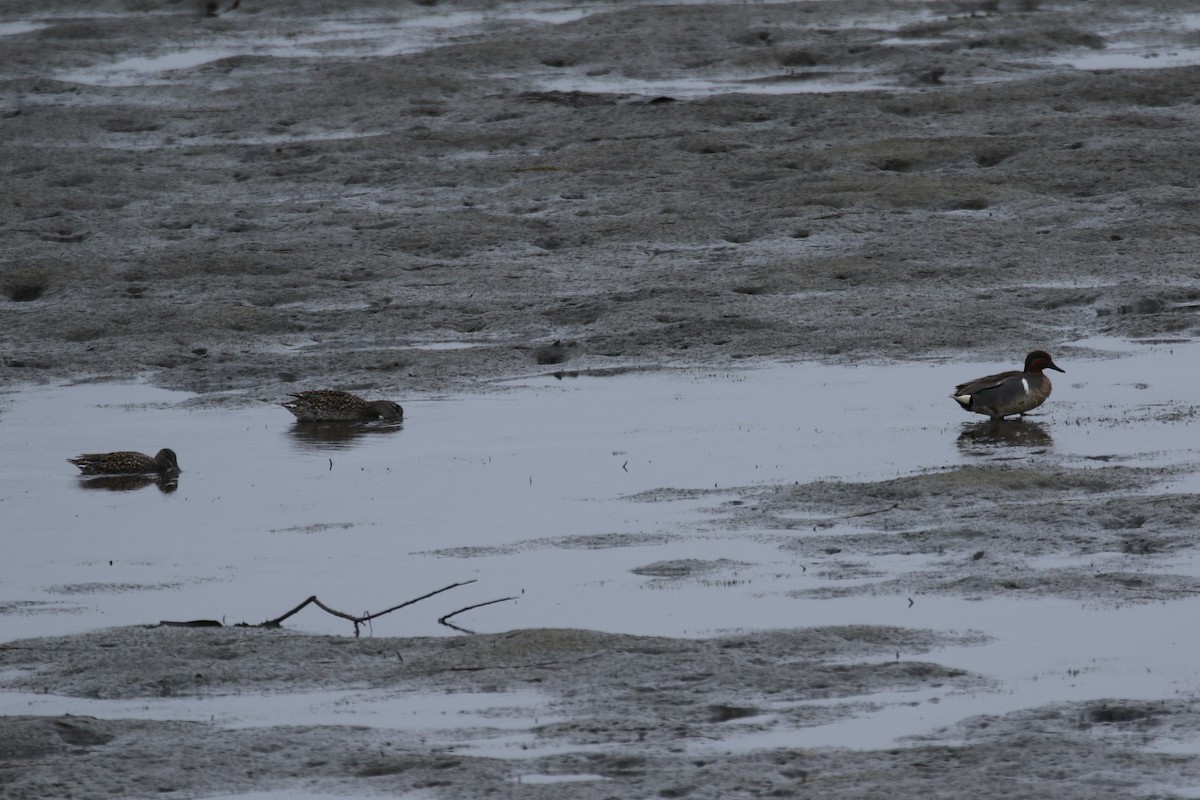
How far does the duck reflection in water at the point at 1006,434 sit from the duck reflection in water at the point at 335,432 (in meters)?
3.03

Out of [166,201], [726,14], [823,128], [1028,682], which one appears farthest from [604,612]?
[726,14]

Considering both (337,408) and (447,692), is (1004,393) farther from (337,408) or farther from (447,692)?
(447,692)

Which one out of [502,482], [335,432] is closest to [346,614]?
[502,482]

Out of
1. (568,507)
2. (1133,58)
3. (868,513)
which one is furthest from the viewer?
(1133,58)

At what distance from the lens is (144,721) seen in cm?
647

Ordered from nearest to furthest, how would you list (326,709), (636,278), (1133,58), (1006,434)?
(326,709) < (1006,434) < (636,278) < (1133,58)

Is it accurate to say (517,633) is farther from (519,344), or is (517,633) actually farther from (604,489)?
(519,344)

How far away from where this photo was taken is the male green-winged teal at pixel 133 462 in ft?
34.4

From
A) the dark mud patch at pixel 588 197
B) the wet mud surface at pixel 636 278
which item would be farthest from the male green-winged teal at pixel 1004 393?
the dark mud patch at pixel 588 197

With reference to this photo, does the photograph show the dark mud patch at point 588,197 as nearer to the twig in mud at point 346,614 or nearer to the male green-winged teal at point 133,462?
the male green-winged teal at point 133,462

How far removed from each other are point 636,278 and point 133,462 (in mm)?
5221

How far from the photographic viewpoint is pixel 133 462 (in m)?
10.5

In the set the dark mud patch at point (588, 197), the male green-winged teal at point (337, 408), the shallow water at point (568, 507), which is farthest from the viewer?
the dark mud patch at point (588, 197)

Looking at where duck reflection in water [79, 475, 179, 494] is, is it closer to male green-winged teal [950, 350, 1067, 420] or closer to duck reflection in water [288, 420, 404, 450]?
duck reflection in water [288, 420, 404, 450]
